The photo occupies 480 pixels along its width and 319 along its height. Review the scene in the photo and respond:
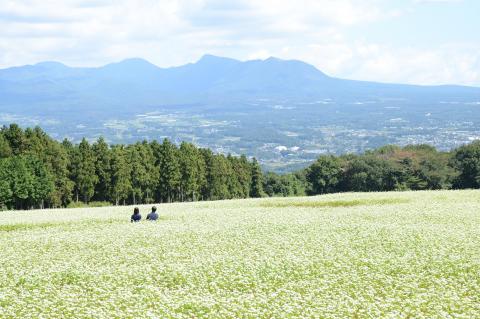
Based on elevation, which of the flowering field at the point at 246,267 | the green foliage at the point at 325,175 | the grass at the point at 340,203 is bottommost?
the flowering field at the point at 246,267

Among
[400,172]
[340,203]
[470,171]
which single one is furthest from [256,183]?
[340,203]

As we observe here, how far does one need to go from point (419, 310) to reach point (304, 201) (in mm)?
36838

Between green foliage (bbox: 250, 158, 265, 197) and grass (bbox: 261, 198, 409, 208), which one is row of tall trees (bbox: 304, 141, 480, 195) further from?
grass (bbox: 261, 198, 409, 208)

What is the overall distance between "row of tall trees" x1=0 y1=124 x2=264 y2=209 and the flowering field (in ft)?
121

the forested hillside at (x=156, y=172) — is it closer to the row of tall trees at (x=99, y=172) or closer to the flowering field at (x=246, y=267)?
the row of tall trees at (x=99, y=172)

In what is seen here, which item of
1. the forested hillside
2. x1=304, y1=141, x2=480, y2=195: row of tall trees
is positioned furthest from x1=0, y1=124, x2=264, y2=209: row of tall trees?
x1=304, y1=141, x2=480, y2=195: row of tall trees

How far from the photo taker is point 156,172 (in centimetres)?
9338

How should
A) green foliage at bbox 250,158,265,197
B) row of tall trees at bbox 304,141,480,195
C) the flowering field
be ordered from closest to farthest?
the flowering field → row of tall trees at bbox 304,141,480,195 → green foliage at bbox 250,158,265,197

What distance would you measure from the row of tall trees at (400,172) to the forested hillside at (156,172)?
174 mm

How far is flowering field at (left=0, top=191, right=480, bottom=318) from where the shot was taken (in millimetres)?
18188

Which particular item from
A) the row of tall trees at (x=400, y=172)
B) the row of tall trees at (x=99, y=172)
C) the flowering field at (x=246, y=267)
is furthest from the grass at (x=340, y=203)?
the row of tall trees at (x=400, y=172)

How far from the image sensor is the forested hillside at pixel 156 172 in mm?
78562

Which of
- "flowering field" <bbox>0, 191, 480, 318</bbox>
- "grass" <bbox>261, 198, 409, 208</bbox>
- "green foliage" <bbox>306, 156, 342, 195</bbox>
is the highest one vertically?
"green foliage" <bbox>306, 156, 342, 195</bbox>

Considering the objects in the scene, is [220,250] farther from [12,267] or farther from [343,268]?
[12,267]
